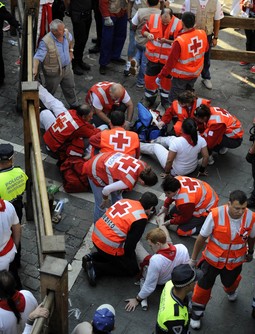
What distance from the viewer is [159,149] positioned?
27.0 feet

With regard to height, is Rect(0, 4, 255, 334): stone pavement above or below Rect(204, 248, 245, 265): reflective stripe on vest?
below

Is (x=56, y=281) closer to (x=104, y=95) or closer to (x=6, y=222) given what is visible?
(x=6, y=222)

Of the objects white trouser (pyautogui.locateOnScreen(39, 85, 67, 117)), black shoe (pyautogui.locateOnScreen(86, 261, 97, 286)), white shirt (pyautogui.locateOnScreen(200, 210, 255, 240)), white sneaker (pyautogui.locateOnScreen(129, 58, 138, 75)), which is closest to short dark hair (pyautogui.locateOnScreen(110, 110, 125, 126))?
white trouser (pyautogui.locateOnScreen(39, 85, 67, 117))

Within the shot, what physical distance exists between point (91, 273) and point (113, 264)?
0.81ft

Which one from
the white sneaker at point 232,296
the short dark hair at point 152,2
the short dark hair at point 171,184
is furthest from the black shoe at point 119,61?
the white sneaker at point 232,296

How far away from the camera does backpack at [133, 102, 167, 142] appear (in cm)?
860

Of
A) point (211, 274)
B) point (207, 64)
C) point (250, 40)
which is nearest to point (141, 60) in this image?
point (207, 64)

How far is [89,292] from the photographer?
6.52 metres

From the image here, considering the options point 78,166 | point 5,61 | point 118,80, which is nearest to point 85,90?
point 118,80

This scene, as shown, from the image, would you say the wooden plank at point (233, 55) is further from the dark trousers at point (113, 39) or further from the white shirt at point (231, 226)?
the white shirt at point (231, 226)

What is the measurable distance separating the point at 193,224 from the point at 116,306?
1376 mm

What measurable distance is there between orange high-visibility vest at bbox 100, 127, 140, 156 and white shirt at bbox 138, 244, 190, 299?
148 centimetres

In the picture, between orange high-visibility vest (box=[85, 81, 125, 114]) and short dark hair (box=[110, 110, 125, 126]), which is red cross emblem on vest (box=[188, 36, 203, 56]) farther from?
short dark hair (box=[110, 110, 125, 126])

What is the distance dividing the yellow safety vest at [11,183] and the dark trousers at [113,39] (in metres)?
4.32
